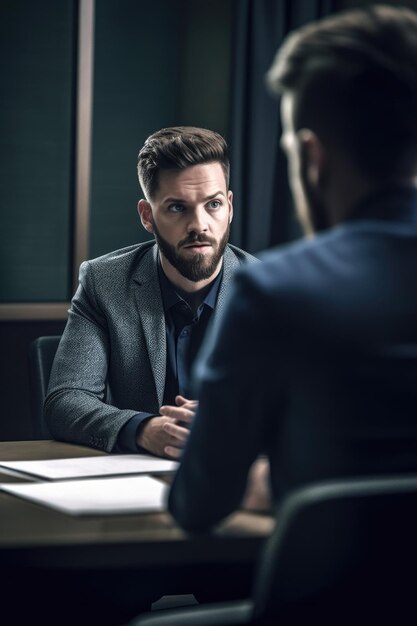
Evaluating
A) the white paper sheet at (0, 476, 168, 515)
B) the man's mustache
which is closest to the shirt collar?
the man's mustache

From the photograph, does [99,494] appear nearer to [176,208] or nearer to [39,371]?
[39,371]

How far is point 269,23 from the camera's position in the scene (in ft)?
13.1

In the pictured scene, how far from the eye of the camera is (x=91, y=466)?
2.01 meters

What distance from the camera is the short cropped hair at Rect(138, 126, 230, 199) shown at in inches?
110

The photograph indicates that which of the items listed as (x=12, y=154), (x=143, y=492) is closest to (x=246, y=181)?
(x=12, y=154)

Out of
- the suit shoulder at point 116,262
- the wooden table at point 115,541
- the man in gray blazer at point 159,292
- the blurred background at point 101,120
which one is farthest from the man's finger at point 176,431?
the blurred background at point 101,120

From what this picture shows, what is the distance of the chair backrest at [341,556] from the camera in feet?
3.64

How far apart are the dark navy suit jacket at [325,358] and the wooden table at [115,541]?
242 mm

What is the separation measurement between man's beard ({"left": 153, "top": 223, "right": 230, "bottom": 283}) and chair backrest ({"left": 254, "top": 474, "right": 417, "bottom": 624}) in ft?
5.38

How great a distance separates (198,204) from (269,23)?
1.54 metres

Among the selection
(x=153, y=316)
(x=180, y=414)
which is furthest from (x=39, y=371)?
(x=180, y=414)

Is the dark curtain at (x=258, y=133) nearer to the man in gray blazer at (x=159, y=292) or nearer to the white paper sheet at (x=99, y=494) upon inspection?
the man in gray blazer at (x=159, y=292)

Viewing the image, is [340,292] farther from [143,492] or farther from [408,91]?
[143,492]

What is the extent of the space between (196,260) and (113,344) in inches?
12.7
